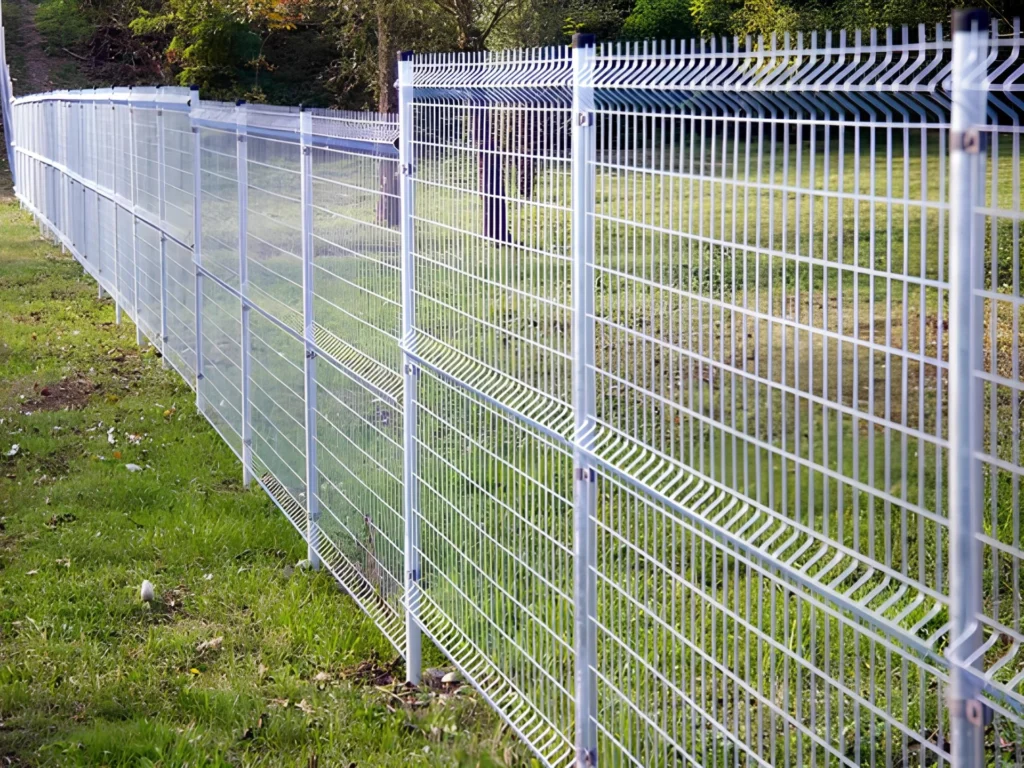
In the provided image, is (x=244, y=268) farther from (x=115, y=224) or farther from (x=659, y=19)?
(x=659, y=19)

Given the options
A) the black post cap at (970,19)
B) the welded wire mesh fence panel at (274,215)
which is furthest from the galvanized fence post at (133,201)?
the black post cap at (970,19)

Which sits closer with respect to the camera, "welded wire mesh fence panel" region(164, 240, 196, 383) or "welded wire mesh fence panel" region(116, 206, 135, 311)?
"welded wire mesh fence panel" region(164, 240, 196, 383)

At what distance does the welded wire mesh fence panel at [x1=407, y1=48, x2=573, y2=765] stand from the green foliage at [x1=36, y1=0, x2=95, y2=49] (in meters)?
45.5

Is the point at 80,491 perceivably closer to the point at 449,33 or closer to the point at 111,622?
the point at 111,622

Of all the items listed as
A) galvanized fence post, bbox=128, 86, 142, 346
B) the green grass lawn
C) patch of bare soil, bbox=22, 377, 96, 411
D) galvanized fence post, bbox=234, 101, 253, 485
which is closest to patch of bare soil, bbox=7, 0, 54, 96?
galvanized fence post, bbox=128, 86, 142, 346

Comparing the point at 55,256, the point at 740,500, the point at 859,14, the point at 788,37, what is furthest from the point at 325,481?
the point at 859,14

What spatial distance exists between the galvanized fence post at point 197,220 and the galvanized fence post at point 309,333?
8.43 feet

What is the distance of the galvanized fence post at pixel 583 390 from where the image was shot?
360 cm

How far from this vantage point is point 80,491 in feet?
26.4

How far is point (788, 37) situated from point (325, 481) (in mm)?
4388

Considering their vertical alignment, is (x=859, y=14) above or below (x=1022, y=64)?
above

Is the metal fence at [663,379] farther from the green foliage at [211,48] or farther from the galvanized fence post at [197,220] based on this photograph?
the green foliage at [211,48]

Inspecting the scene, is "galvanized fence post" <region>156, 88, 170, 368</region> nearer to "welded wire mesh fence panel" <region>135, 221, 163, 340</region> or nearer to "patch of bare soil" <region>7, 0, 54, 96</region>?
"welded wire mesh fence panel" <region>135, 221, 163, 340</region>

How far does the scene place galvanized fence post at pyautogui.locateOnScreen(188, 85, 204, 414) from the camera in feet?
29.0
